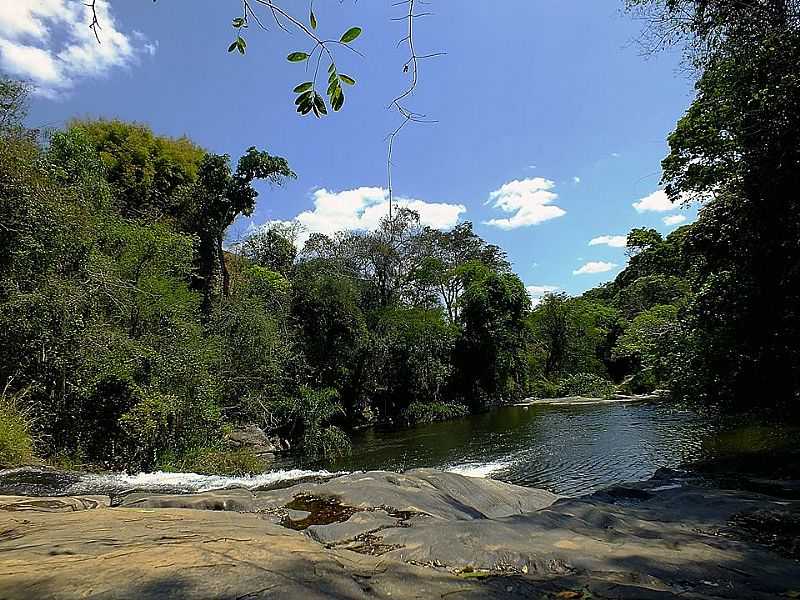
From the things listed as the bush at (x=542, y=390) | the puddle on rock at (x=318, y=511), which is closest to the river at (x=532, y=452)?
the puddle on rock at (x=318, y=511)

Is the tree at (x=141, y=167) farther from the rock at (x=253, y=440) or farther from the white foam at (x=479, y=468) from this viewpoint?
the white foam at (x=479, y=468)

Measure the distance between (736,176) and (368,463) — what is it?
1227 centimetres

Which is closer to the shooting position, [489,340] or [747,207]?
[747,207]

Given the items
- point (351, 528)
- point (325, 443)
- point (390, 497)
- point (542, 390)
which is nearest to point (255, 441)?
point (325, 443)

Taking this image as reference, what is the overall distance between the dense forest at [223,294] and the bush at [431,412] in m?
3.09

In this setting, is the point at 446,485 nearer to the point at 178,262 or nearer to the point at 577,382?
the point at 178,262

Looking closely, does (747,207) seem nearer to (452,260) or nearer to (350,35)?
(350,35)

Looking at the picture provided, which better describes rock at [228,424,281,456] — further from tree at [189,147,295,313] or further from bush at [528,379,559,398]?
bush at [528,379,559,398]

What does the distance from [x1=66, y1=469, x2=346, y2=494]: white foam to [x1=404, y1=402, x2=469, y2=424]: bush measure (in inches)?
660

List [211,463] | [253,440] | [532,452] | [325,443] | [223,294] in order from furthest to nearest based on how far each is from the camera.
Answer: [223,294]
[325,443]
[253,440]
[532,452]
[211,463]

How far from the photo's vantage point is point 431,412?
1099 inches

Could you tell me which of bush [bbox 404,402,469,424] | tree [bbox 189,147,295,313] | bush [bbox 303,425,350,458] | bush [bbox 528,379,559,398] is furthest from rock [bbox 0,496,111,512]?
Answer: bush [bbox 528,379,559,398]

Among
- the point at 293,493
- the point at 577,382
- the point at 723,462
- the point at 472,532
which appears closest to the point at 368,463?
the point at 723,462

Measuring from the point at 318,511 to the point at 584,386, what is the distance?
36.0 m
